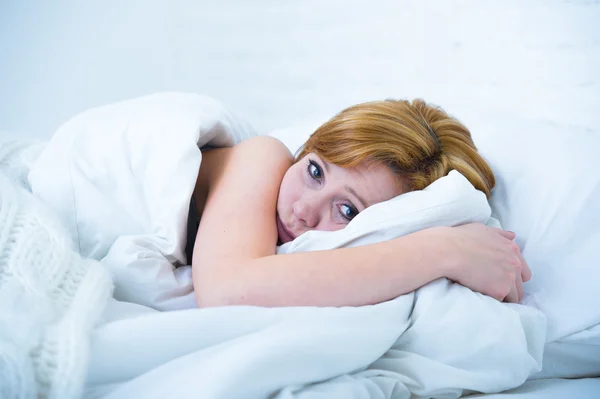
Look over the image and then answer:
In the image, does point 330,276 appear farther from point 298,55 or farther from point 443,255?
point 298,55

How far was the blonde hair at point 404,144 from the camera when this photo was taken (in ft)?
3.31

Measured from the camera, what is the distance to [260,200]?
0.99 meters

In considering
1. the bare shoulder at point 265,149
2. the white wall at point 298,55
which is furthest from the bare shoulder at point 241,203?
the white wall at point 298,55

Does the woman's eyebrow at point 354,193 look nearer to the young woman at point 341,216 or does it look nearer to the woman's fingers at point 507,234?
the young woman at point 341,216

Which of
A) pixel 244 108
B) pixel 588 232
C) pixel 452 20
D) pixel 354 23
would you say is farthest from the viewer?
pixel 244 108

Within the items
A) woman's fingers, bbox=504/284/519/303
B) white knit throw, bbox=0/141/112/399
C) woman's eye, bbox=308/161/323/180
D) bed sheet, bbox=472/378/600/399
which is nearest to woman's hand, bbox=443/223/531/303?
woman's fingers, bbox=504/284/519/303

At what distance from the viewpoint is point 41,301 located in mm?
681

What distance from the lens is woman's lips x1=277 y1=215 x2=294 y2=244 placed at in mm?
1012

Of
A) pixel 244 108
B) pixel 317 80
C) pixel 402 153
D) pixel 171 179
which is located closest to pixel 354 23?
pixel 317 80

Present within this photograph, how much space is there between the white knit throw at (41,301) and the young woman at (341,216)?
19 centimetres

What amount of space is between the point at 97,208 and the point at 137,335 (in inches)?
14.2

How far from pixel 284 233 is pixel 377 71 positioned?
0.98m

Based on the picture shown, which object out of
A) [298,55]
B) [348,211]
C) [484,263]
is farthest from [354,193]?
[298,55]

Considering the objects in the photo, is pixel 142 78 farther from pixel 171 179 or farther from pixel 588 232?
pixel 588 232
